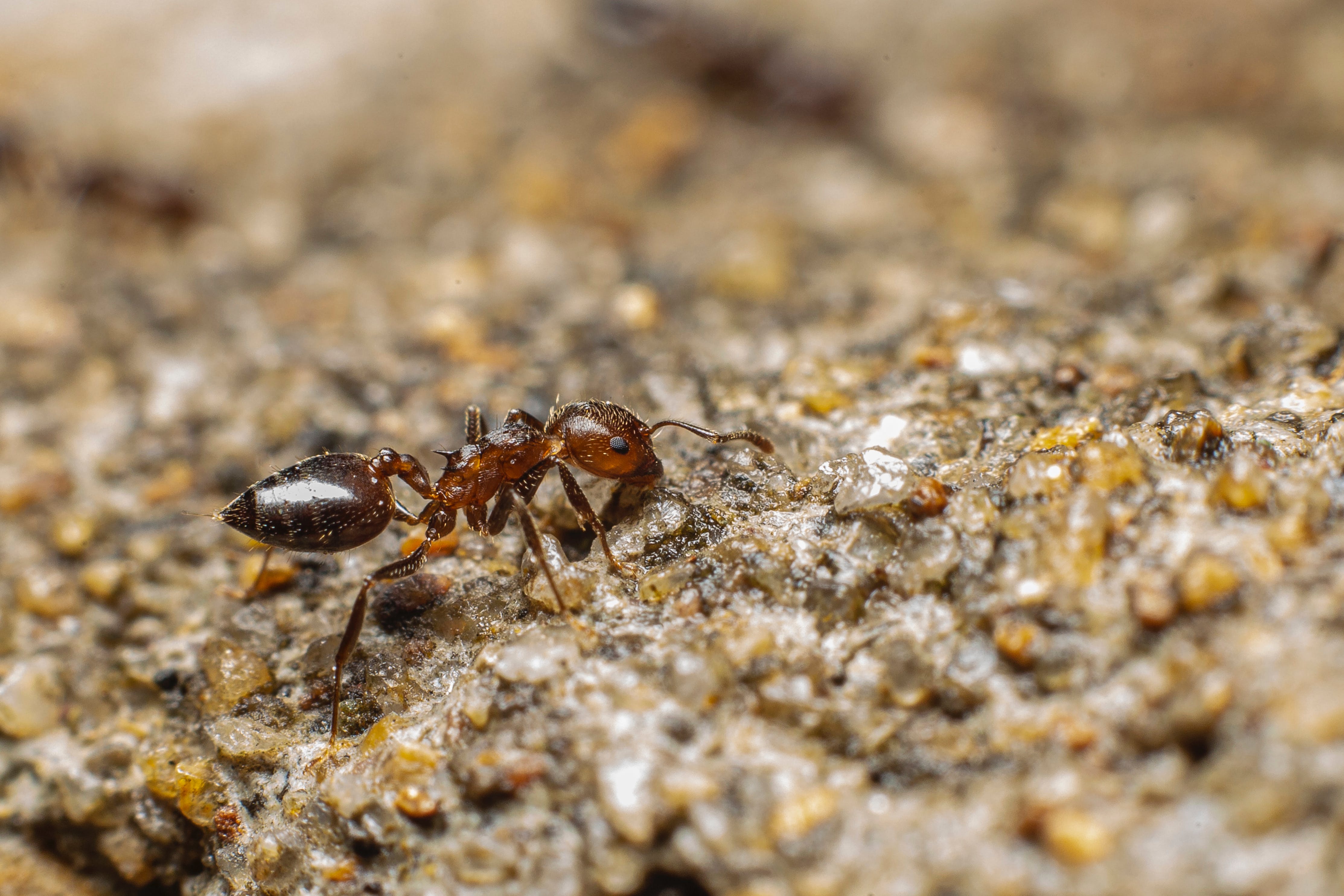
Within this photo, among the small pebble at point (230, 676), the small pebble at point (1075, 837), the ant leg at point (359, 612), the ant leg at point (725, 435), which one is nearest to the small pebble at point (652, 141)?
the ant leg at point (725, 435)

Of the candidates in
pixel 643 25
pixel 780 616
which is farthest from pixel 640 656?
pixel 643 25

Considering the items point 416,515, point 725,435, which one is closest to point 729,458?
point 725,435

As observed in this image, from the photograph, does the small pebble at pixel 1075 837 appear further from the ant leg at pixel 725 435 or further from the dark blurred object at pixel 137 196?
the dark blurred object at pixel 137 196

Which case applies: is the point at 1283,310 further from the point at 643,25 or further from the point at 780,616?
the point at 643,25

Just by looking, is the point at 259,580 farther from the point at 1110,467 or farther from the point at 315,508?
the point at 1110,467

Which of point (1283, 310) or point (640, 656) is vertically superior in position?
point (1283, 310)
